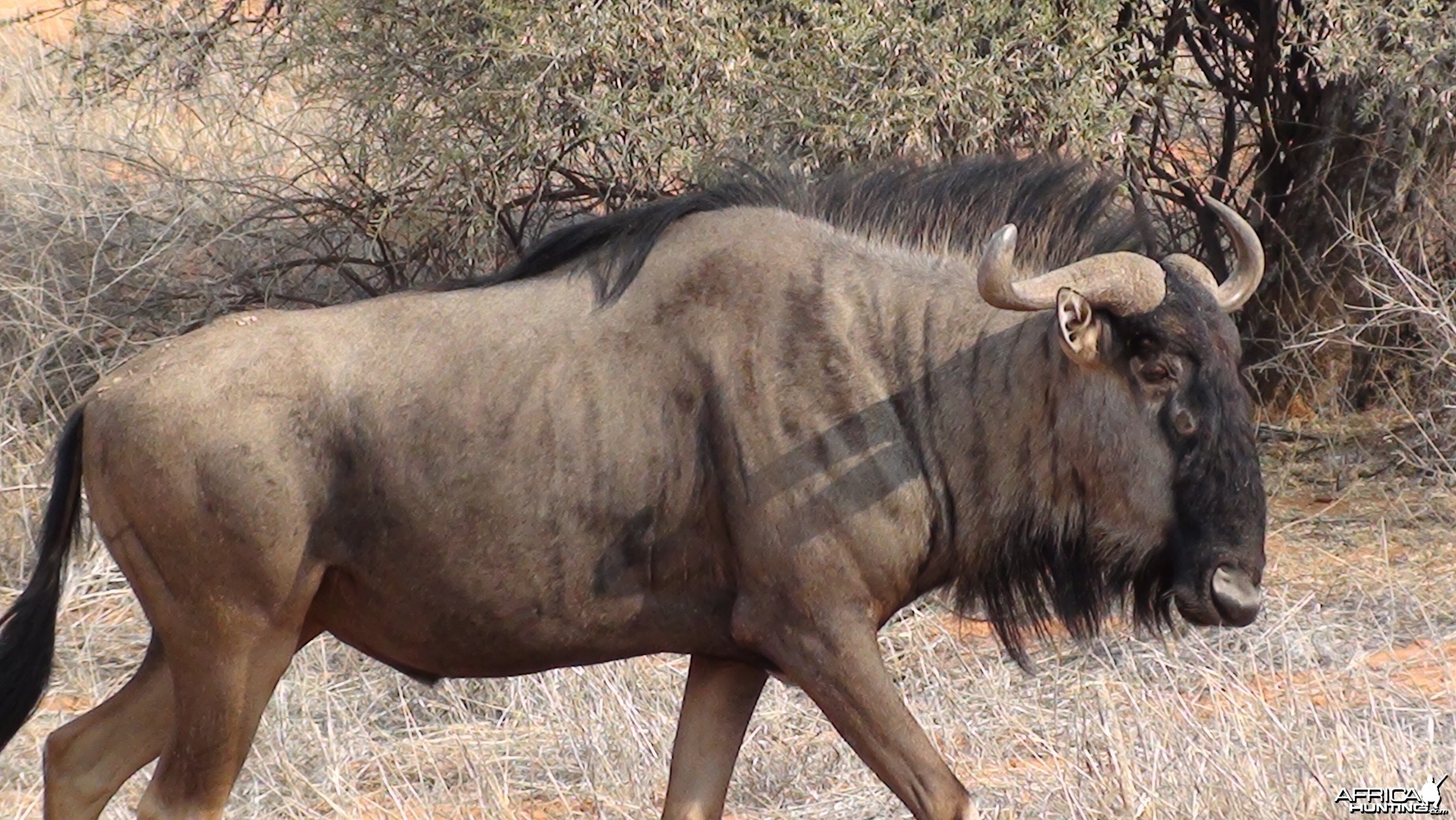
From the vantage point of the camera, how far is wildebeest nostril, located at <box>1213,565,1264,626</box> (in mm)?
3639

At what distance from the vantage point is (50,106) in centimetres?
927

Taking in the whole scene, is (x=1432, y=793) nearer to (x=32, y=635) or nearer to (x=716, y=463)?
(x=716, y=463)

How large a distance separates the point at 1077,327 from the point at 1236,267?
60 centimetres

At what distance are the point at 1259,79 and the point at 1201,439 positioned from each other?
15.5 ft

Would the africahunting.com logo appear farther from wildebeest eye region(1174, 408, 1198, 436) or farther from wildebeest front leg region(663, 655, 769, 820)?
wildebeest front leg region(663, 655, 769, 820)

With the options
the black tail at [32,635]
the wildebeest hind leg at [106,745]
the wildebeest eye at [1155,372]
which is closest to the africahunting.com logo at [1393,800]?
the wildebeest eye at [1155,372]

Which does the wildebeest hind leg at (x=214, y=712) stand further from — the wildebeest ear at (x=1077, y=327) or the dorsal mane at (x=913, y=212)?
the wildebeest ear at (x=1077, y=327)

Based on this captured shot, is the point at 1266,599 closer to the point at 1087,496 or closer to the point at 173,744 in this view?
the point at 1087,496

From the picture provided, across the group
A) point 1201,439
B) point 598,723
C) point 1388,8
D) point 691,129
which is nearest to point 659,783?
point 598,723

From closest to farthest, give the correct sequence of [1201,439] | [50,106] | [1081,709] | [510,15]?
1. [1201,439]
2. [1081,709]
3. [510,15]
4. [50,106]

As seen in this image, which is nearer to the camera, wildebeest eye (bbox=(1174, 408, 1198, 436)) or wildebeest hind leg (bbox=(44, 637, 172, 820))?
wildebeest eye (bbox=(1174, 408, 1198, 436))

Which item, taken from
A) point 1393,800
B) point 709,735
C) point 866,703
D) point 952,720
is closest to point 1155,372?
point 866,703

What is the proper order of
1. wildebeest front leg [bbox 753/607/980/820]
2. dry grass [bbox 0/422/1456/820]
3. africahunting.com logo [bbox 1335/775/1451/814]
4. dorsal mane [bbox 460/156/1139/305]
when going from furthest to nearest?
dry grass [bbox 0/422/1456/820], dorsal mane [bbox 460/156/1139/305], africahunting.com logo [bbox 1335/775/1451/814], wildebeest front leg [bbox 753/607/980/820]

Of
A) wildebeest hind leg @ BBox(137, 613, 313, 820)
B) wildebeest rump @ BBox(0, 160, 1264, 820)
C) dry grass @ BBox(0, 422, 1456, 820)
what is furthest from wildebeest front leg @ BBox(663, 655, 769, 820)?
wildebeest hind leg @ BBox(137, 613, 313, 820)
